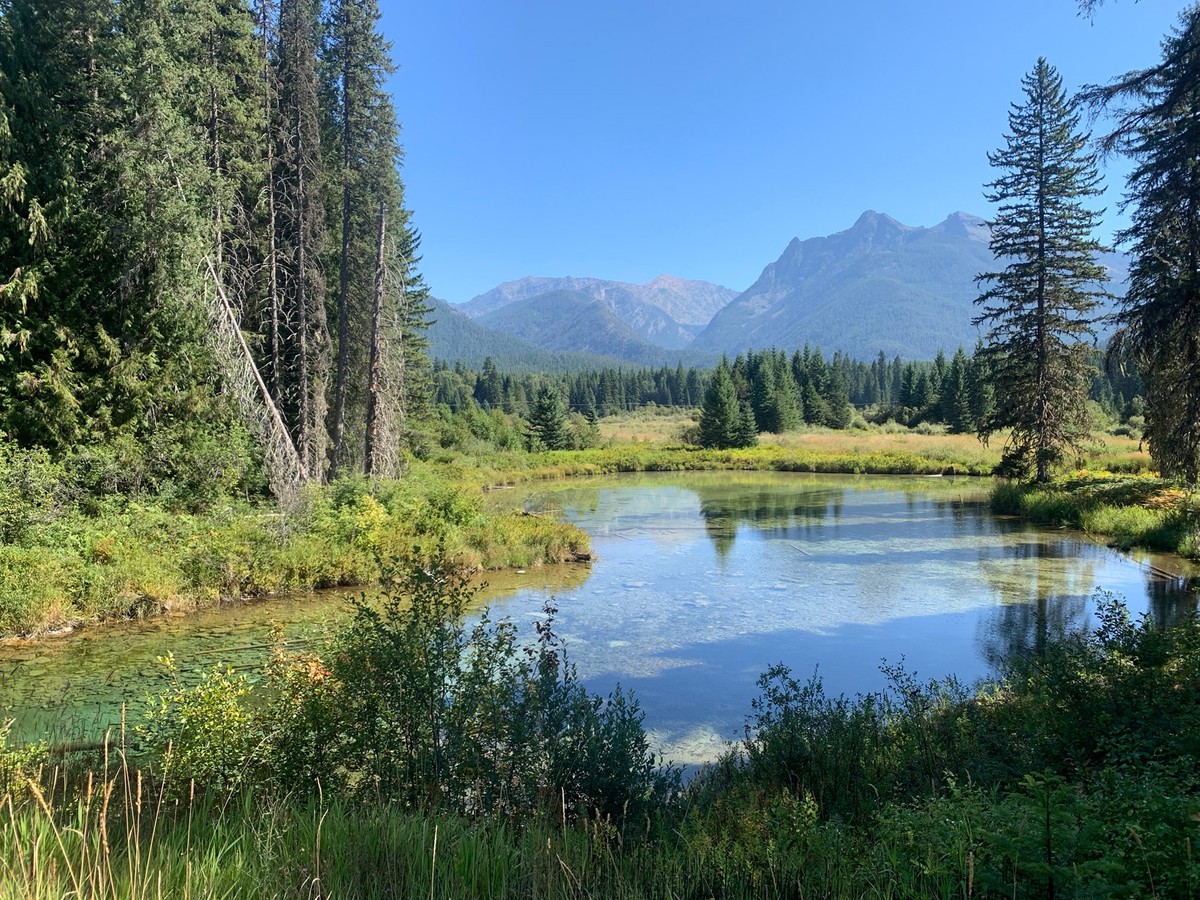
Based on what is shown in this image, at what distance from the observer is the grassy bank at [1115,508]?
1723cm

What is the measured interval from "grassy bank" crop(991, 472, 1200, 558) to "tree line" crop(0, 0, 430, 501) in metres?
21.2

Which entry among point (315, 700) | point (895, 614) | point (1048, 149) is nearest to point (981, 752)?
point (315, 700)

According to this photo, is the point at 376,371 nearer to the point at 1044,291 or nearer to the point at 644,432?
the point at 1044,291

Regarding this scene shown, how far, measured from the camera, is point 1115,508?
793 inches

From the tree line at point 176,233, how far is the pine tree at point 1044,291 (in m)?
23.0

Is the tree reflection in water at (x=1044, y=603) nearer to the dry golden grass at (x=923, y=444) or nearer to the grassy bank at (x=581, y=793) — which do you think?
the grassy bank at (x=581, y=793)

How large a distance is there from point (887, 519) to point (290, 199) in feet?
78.4

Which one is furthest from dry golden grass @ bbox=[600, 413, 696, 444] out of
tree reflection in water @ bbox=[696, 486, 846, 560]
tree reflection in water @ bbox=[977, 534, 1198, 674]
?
tree reflection in water @ bbox=[977, 534, 1198, 674]

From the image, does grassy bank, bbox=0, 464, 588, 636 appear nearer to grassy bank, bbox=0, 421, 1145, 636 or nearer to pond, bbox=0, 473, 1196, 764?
grassy bank, bbox=0, 421, 1145, 636

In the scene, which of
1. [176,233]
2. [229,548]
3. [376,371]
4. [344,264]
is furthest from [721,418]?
[229,548]

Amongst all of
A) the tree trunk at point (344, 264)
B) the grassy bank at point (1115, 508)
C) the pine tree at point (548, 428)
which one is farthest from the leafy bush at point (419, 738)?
the pine tree at point (548, 428)

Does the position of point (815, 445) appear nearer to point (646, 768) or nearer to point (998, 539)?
point (998, 539)

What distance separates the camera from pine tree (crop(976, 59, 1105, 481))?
25625 mm

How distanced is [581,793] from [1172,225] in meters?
14.4
